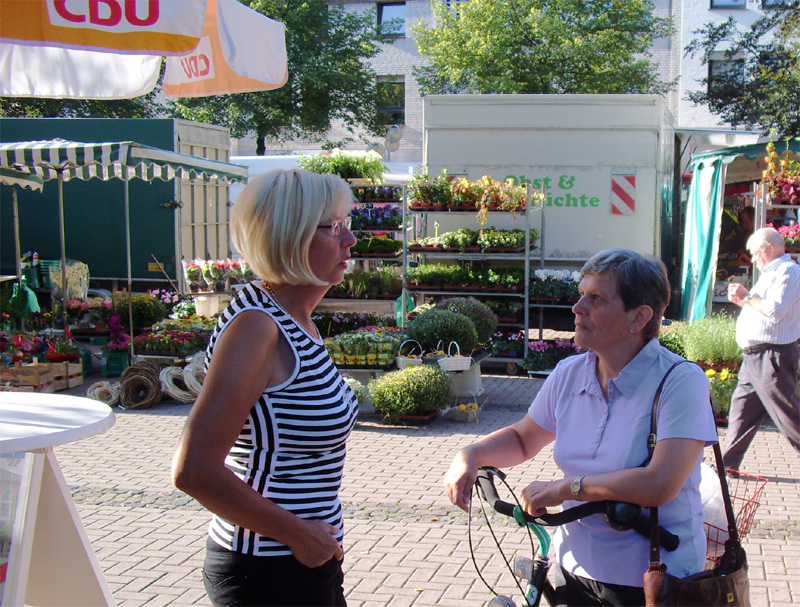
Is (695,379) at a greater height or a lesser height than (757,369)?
greater

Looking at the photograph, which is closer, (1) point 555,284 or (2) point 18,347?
(2) point 18,347

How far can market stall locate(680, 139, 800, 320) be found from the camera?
39.0 feet

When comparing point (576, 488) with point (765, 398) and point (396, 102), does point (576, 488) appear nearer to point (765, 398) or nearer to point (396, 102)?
point (765, 398)

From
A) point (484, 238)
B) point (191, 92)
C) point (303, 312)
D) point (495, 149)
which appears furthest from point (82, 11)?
point (495, 149)

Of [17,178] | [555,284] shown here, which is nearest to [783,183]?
[555,284]

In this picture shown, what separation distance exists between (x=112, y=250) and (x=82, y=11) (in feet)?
45.2

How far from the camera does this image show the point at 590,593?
94.5 inches

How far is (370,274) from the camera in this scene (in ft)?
36.3

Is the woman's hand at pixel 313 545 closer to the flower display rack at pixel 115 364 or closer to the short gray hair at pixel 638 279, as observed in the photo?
the short gray hair at pixel 638 279

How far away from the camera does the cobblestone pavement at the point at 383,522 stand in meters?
4.29

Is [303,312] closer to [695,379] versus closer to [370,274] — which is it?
[695,379]

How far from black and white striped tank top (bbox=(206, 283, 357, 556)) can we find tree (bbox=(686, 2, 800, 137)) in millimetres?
18996

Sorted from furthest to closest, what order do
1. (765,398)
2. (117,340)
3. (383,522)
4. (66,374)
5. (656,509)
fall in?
(117,340)
(66,374)
(765,398)
(383,522)
(656,509)

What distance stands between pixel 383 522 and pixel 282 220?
12.0ft
